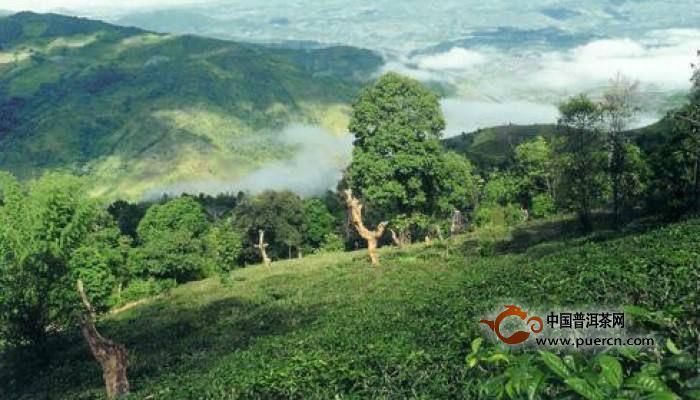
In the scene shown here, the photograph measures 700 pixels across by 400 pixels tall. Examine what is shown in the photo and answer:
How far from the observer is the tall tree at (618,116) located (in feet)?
156

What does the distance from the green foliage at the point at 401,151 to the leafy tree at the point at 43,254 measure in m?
22.8

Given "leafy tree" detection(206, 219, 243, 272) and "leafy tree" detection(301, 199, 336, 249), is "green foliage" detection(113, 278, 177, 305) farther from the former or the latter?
"leafy tree" detection(301, 199, 336, 249)

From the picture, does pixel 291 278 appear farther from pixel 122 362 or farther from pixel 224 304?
pixel 122 362

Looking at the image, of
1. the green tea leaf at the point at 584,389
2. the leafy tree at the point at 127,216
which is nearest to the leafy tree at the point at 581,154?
the green tea leaf at the point at 584,389

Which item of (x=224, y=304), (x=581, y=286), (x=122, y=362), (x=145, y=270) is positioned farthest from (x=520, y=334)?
(x=145, y=270)

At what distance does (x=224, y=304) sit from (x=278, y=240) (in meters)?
67.9

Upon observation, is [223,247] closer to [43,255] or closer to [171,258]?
[171,258]

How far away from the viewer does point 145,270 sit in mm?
78438

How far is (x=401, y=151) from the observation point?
188 ft

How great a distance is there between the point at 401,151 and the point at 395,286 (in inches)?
807

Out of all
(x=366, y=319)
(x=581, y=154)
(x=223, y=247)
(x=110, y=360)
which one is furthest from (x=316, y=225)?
(x=366, y=319)

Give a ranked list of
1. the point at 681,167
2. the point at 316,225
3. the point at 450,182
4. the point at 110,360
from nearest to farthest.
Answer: the point at 110,360, the point at 681,167, the point at 450,182, the point at 316,225

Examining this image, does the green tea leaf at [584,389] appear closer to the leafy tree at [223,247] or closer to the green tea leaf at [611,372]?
the green tea leaf at [611,372]

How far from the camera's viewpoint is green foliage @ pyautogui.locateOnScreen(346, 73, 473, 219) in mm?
57281
